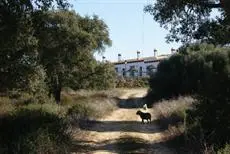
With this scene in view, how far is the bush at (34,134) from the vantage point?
16.7 m

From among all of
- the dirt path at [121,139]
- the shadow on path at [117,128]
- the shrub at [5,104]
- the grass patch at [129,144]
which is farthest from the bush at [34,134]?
the shrub at [5,104]

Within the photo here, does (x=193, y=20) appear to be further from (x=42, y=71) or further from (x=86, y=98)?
(x=86, y=98)

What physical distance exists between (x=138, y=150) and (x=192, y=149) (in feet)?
9.89

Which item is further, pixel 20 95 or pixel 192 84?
pixel 192 84

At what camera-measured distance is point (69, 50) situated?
4784 centimetres

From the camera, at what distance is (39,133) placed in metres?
18.2

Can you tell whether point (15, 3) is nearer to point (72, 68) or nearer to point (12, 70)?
point (12, 70)

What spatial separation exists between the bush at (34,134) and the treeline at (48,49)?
11.3 ft

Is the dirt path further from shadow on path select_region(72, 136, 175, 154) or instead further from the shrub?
the shrub

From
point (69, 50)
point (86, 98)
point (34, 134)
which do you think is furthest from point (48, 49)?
point (34, 134)

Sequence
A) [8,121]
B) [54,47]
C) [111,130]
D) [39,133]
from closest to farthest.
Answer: [39,133]
[8,121]
[111,130]
[54,47]

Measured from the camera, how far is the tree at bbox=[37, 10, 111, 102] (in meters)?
45.7

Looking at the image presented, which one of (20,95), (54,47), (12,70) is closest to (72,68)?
(54,47)

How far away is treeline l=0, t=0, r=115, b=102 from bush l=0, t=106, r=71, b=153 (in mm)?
3436
